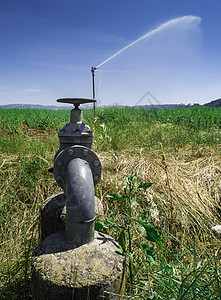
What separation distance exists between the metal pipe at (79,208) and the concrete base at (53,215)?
372 mm

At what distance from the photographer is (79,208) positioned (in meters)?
1.10

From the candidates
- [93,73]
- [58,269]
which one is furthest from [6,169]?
[93,73]

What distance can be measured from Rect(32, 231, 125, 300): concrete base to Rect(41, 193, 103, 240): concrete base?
0.37 m

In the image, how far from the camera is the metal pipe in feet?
3.64

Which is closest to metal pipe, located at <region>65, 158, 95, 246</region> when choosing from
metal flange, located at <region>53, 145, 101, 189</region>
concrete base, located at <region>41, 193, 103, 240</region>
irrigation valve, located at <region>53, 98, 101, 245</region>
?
irrigation valve, located at <region>53, 98, 101, 245</region>

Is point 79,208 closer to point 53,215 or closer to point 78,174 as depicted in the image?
point 78,174

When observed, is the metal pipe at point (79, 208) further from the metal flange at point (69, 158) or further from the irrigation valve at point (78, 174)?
the metal flange at point (69, 158)

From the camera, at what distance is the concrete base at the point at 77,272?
3.15ft

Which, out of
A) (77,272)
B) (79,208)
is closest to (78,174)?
(79,208)

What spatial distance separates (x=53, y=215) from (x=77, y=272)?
0.61m

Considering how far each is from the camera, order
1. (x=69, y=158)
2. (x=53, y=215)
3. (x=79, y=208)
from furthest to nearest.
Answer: (x=53, y=215) → (x=69, y=158) → (x=79, y=208)

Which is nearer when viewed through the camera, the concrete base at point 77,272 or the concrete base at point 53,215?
the concrete base at point 77,272

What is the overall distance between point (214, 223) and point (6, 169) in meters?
2.32

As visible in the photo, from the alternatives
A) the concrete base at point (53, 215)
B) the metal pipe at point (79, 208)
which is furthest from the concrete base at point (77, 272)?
the concrete base at point (53, 215)
